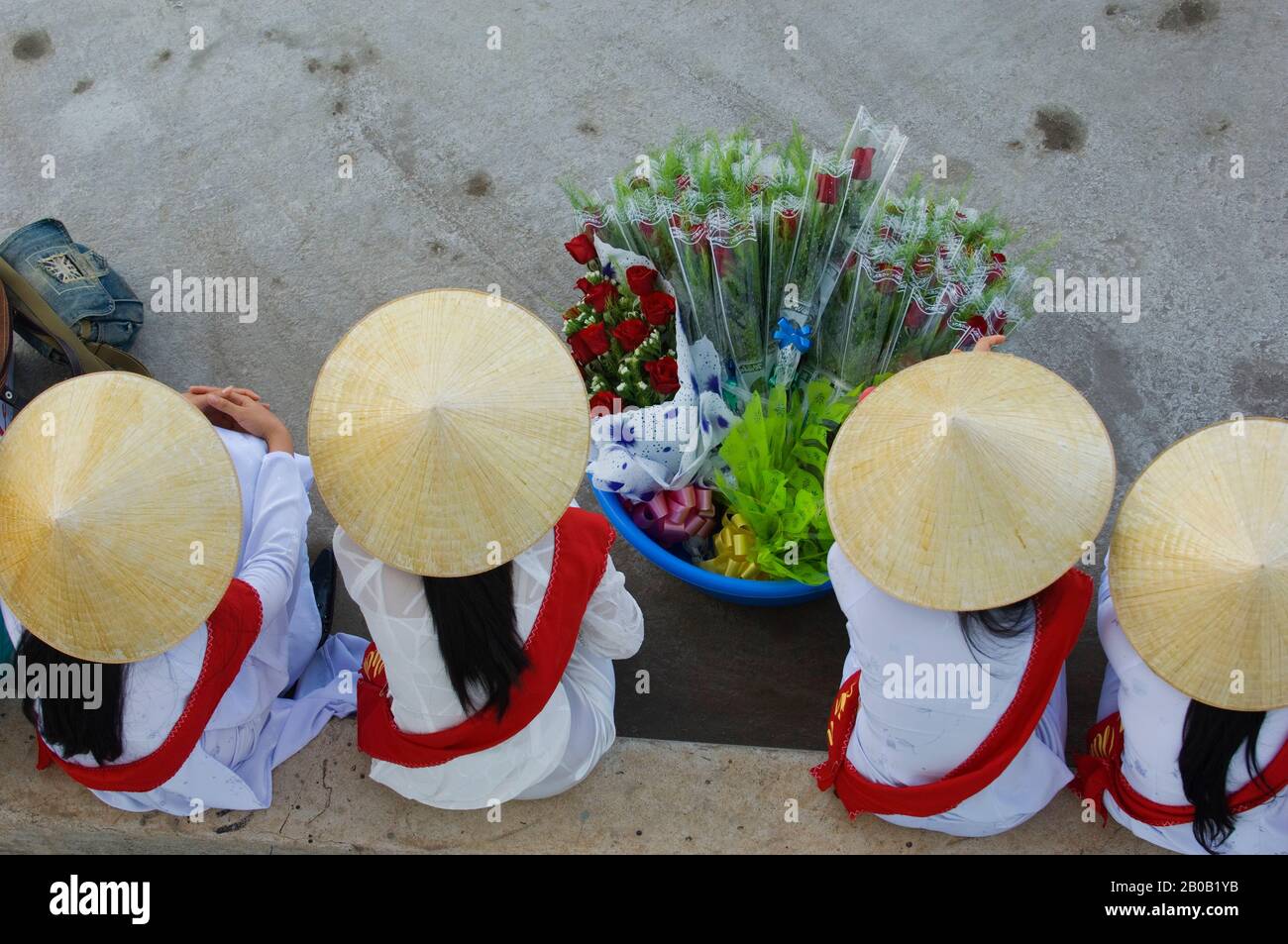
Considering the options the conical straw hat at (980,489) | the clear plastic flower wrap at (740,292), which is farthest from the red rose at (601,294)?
the conical straw hat at (980,489)

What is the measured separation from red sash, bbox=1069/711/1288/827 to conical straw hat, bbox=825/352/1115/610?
686 mm

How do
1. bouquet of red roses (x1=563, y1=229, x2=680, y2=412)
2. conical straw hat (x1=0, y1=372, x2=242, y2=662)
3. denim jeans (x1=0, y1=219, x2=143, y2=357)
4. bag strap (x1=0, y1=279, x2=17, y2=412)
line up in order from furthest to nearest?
denim jeans (x1=0, y1=219, x2=143, y2=357)
bag strap (x1=0, y1=279, x2=17, y2=412)
bouquet of red roses (x1=563, y1=229, x2=680, y2=412)
conical straw hat (x1=0, y1=372, x2=242, y2=662)

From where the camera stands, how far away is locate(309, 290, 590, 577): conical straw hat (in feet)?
6.34

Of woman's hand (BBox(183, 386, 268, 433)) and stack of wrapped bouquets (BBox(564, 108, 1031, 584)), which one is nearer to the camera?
stack of wrapped bouquets (BBox(564, 108, 1031, 584))

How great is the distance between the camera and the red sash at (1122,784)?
213 centimetres

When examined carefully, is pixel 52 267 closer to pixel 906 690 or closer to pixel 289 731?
pixel 289 731

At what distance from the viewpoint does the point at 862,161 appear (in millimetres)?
2484

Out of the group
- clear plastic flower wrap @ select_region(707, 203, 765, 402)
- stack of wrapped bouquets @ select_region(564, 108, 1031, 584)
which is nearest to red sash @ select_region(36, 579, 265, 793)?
stack of wrapped bouquets @ select_region(564, 108, 1031, 584)

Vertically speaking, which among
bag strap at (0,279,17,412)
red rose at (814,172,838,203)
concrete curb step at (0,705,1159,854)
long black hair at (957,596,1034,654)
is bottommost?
concrete curb step at (0,705,1159,854)

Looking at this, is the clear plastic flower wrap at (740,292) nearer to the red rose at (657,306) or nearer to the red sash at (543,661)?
the red rose at (657,306)

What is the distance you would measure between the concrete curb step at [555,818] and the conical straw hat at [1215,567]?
2.41ft

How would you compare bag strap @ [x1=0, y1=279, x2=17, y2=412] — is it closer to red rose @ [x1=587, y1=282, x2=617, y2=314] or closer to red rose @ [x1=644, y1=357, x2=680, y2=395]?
red rose @ [x1=587, y1=282, x2=617, y2=314]
